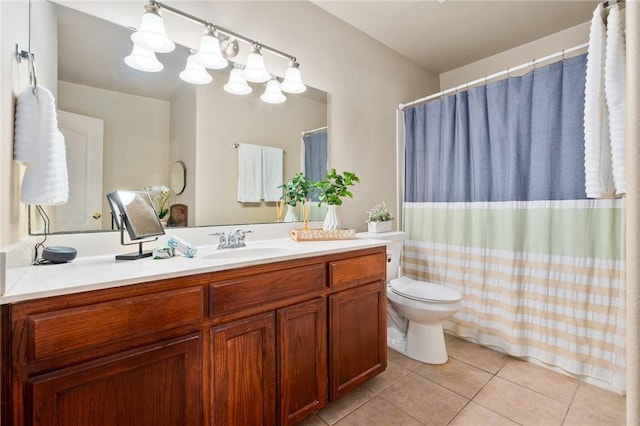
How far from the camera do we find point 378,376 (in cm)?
186

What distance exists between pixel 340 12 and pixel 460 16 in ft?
3.08

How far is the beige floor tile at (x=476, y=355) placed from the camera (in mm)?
1983

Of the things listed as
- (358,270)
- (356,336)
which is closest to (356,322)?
(356,336)

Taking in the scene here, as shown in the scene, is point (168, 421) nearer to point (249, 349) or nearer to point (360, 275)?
point (249, 349)

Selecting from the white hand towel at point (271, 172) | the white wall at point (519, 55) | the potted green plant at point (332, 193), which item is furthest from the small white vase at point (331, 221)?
the white wall at point (519, 55)

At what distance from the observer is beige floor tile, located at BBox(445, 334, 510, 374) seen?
1.98 m

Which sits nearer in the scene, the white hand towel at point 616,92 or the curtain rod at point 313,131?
the white hand towel at point 616,92

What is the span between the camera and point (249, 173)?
179 cm

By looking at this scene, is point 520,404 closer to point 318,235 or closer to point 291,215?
point 318,235

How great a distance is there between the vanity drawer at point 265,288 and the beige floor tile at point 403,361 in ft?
3.43

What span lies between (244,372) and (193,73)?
4.91 ft

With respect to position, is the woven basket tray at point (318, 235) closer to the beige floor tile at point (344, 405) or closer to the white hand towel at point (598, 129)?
the beige floor tile at point (344, 405)

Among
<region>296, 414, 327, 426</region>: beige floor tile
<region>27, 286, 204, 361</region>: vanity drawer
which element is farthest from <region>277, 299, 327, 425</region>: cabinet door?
<region>27, 286, 204, 361</region>: vanity drawer

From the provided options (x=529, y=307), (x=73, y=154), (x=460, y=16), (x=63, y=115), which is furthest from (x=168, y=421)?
(x=460, y=16)
